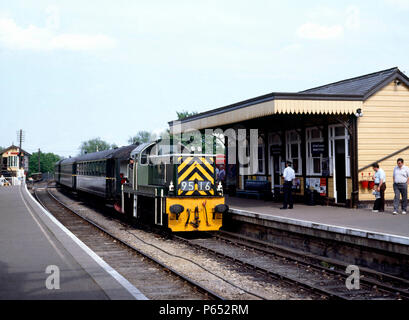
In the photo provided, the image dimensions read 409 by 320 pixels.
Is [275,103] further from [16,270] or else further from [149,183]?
[16,270]

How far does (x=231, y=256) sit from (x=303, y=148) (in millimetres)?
7564

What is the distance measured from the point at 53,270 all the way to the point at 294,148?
39.9 ft

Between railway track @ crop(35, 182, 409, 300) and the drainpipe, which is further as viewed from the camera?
the drainpipe

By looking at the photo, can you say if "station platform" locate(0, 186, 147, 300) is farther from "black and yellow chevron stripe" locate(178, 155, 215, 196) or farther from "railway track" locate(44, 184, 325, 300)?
"black and yellow chevron stripe" locate(178, 155, 215, 196)

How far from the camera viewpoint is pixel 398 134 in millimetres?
14898

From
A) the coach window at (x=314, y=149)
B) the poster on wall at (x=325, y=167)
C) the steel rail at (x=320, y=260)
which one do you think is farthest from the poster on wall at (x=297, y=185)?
the steel rail at (x=320, y=260)

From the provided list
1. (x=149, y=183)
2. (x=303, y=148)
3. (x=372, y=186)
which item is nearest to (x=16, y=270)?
(x=149, y=183)

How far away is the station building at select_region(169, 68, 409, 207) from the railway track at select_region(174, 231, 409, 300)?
407cm

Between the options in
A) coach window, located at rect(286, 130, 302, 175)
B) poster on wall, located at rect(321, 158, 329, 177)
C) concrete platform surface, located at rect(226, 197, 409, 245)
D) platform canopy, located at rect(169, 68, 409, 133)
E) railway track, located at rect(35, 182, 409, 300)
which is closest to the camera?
railway track, located at rect(35, 182, 409, 300)

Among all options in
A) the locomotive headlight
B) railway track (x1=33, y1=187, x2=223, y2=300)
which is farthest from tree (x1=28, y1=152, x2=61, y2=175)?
the locomotive headlight

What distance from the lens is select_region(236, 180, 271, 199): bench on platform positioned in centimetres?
1892

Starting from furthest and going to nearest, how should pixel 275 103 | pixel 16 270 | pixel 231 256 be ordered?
pixel 275 103 → pixel 231 256 → pixel 16 270

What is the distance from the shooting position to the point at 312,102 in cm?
1353

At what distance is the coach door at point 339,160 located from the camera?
1495cm
